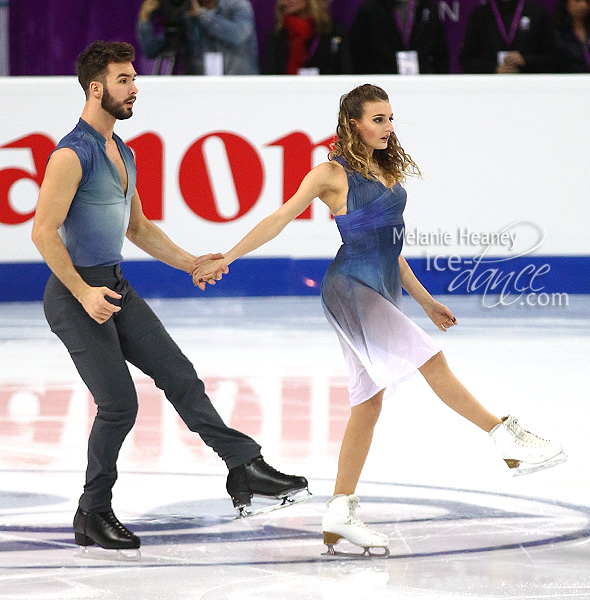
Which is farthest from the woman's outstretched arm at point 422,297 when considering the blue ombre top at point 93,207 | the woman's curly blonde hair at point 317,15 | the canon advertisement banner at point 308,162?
the woman's curly blonde hair at point 317,15

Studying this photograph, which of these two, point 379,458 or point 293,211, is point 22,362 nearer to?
point 379,458

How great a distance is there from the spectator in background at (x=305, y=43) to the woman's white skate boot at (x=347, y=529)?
539 centimetres

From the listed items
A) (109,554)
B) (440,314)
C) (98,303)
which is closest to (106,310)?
(98,303)

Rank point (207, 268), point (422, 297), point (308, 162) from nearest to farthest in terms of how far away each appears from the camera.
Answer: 1. point (422, 297)
2. point (207, 268)
3. point (308, 162)

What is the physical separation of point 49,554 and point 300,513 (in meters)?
0.85

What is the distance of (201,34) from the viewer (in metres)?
8.30

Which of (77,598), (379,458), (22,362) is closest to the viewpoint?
(77,598)

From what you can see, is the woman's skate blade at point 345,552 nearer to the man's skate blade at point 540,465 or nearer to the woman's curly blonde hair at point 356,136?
the man's skate blade at point 540,465

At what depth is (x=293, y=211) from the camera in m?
3.47

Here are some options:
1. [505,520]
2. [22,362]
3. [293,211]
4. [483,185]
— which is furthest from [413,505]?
[483,185]

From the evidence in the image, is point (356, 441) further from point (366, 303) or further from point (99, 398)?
point (99, 398)

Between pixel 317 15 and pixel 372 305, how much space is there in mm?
5120

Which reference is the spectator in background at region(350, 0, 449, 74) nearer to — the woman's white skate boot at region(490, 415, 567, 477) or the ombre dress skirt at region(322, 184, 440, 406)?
the ombre dress skirt at region(322, 184, 440, 406)

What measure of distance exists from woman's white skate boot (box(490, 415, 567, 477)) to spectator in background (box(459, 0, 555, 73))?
5.36 meters
